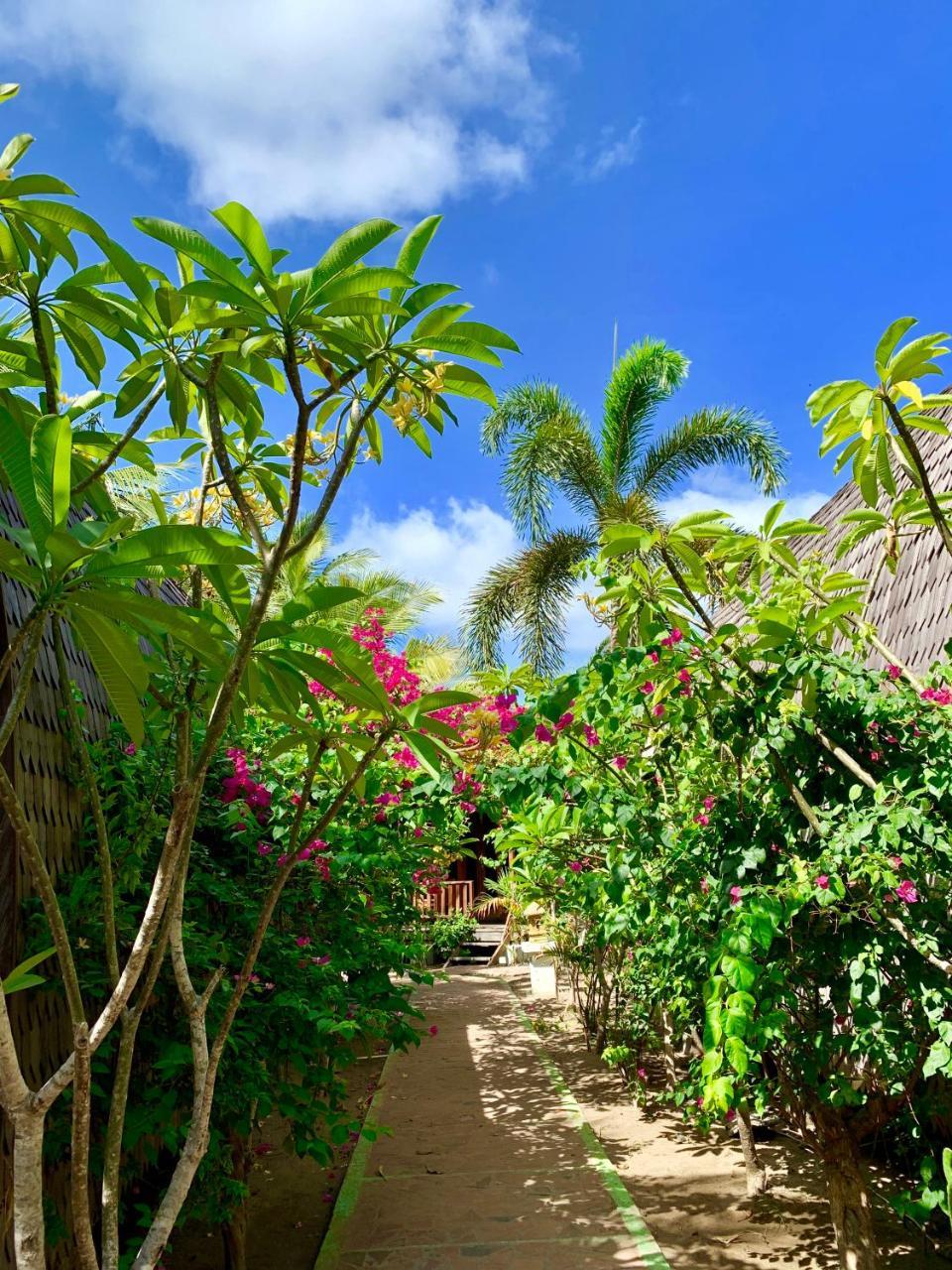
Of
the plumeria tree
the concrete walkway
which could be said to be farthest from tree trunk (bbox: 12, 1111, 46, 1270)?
the concrete walkway

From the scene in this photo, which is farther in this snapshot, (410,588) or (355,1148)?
(410,588)

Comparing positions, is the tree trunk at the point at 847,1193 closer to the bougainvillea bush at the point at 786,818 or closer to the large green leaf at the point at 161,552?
the bougainvillea bush at the point at 786,818

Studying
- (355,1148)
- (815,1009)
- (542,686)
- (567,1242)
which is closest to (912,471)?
(542,686)

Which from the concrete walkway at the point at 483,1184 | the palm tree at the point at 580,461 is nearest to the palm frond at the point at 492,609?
the palm tree at the point at 580,461

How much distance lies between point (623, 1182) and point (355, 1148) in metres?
1.33

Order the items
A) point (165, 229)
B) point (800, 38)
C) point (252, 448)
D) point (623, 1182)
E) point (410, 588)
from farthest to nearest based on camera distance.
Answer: point (410, 588) < point (800, 38) < point (623, 1182) < point (252, 448) < point (165, 229)

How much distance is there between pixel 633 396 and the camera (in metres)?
14.1

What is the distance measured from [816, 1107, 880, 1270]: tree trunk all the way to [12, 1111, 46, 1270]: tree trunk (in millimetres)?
2381

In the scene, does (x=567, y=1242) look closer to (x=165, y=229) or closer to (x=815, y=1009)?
(x=815, y=1009)

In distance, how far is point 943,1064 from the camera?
220cm

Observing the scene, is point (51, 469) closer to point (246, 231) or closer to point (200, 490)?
point (246, 231)

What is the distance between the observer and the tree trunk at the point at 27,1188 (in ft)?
4.31

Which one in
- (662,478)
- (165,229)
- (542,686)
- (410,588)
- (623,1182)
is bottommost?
(623,1182)

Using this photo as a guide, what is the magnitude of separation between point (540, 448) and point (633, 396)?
64.6 inches
